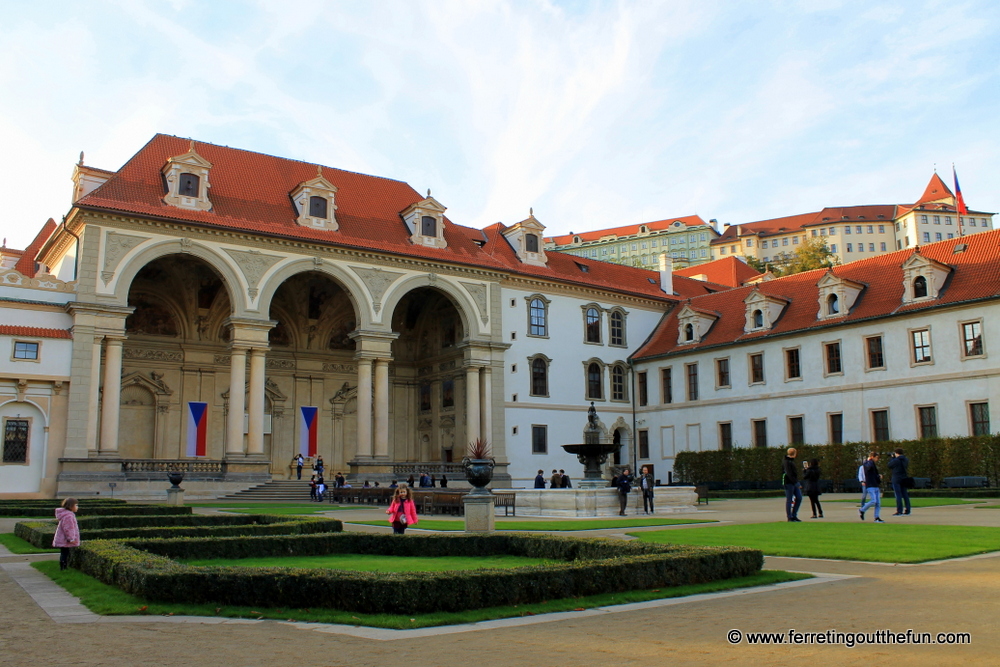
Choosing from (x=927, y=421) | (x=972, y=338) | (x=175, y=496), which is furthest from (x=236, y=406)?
(x=972, y=338)

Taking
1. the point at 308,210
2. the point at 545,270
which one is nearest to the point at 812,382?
the point at 545,270

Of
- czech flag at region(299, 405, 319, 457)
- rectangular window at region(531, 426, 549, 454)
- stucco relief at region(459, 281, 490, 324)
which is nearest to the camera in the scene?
czech flag at region(299, 405, 319, 457)

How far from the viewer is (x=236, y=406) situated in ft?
127

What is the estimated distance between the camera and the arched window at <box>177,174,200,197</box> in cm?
3966

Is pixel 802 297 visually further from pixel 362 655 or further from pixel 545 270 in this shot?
pixel 362 655

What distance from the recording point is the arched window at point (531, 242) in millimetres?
51688

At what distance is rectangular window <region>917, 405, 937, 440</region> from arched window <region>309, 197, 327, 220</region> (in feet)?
96.9

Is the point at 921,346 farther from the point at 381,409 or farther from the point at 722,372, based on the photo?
the point at 381,409

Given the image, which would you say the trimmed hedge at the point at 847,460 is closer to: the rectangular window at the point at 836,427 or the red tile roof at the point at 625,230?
the rectangular window at the point at 836,427

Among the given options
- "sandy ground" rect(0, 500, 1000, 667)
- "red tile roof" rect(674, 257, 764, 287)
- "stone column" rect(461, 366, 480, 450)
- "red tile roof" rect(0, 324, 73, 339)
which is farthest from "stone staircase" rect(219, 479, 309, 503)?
"red tile roof" rect(674, 257, 764, 287)

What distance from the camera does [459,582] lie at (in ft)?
29.0

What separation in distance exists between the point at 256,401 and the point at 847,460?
27.0 m

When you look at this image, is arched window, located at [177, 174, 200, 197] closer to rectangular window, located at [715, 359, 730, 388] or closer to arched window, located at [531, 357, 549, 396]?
arched window, located at [531, 357, 549, 396]

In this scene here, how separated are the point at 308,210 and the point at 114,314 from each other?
11.0 m
